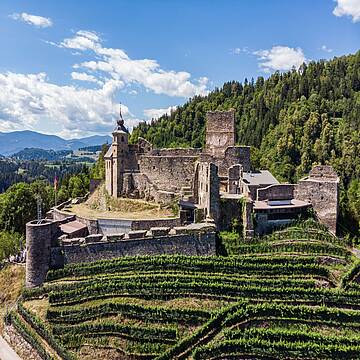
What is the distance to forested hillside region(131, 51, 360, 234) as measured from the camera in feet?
249

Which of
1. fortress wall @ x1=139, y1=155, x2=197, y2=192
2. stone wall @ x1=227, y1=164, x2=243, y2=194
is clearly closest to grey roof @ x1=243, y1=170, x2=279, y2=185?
stone wall @ x1=227, y1=164, x2=243, y2=194

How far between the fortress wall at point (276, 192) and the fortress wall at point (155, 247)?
6.44m

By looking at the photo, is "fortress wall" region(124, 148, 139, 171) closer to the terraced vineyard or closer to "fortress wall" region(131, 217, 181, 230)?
"fortress wall" region(131, 217, 181, 230)

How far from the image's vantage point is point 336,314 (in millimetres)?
25094

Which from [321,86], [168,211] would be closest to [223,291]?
[168,211]

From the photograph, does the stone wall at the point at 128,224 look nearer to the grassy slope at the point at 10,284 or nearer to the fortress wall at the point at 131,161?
the grassy slope at the point at 10,284

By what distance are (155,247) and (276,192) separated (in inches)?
453

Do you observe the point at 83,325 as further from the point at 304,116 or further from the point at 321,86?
the point at 321,86

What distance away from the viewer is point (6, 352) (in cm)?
2745

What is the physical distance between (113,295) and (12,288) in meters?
11.6

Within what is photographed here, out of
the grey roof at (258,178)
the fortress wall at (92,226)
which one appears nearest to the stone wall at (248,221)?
the grey roof at (258,178)

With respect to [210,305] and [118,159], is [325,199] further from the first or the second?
[118,159]

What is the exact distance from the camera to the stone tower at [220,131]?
41.2 metres

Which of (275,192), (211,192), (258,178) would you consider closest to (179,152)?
(258,178)
